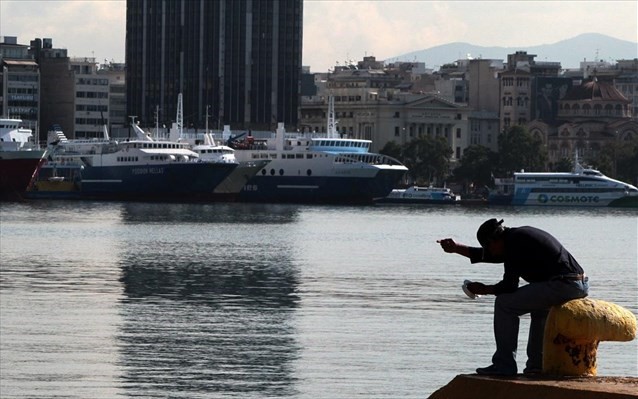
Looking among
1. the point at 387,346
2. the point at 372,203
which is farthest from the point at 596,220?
the point at 387,346

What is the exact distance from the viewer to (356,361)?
A: 33.8 m

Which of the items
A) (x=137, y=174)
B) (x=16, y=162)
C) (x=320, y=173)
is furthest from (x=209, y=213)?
(x=320, y=173)

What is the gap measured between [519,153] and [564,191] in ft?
81.9

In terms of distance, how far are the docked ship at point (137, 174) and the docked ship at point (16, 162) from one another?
3.30m

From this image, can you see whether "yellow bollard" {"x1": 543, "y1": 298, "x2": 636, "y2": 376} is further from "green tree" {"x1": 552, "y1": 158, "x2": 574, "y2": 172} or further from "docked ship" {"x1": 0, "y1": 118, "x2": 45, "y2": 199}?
"green tree" {"x1": 552, "y1": 158, "x2": 574, "y2": 172}

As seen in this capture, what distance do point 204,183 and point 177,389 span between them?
135662 mm

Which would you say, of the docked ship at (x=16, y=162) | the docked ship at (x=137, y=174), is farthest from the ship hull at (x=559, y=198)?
the docked ship at (x=16, y=162)

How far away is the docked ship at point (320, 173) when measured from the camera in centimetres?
16425

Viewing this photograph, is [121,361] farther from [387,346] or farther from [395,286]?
[395,286]

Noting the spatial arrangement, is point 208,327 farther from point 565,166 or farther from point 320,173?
point 565,166

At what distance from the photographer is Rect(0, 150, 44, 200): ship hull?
15825 cm

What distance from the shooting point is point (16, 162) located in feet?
520

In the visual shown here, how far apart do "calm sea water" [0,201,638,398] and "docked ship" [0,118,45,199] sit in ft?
186

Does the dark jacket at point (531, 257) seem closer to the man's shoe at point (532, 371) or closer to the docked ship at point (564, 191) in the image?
the man's shoe at point (532, 371)
